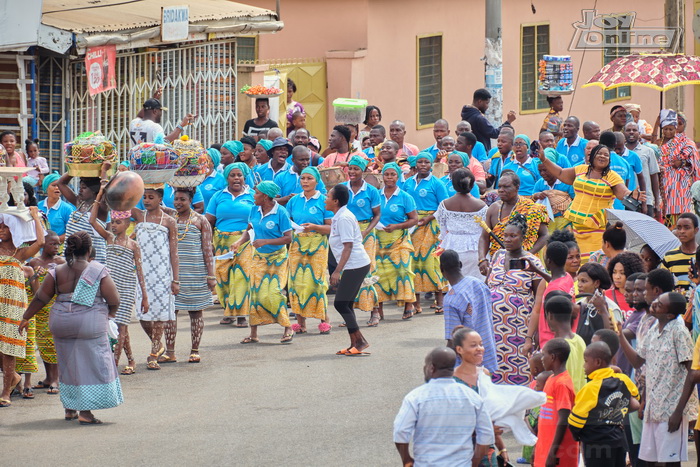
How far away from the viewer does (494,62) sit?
19703 millimetres

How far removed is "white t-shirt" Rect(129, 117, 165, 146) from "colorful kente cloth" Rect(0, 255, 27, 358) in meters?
5.98

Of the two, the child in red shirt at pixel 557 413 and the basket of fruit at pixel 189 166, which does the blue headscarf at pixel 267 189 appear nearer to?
the basket of fruit at pixel 189 166

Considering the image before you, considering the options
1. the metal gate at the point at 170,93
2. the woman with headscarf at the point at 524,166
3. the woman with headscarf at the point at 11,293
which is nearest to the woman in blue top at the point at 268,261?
the woman with headscarf at the point at 11,293

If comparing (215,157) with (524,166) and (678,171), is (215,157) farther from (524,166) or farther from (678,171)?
(678,171)

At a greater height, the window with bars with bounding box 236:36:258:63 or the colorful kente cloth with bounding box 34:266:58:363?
the window with bars with bounding box 236:36:258:63

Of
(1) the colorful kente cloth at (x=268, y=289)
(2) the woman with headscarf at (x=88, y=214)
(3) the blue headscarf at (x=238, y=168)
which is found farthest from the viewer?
(3) the blue headscarf at (x=238, y=168)

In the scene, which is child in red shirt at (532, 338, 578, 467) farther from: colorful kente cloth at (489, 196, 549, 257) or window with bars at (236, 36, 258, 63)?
window with bars at (236, 36, 258, 63)

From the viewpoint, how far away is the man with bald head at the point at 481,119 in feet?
59.1

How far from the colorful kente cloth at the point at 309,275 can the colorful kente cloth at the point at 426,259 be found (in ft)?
5.63

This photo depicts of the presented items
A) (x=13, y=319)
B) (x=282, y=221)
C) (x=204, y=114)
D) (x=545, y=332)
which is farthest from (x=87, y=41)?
(x=545, y=332)

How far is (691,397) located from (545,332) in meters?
1.10

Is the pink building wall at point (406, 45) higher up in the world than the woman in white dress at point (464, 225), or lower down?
higher up

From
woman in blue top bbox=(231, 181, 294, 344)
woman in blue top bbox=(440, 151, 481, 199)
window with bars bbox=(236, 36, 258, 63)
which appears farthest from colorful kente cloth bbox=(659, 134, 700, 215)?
window with bars bbox=(236, 36, 258, 63)

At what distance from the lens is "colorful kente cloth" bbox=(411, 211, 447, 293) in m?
15.0
